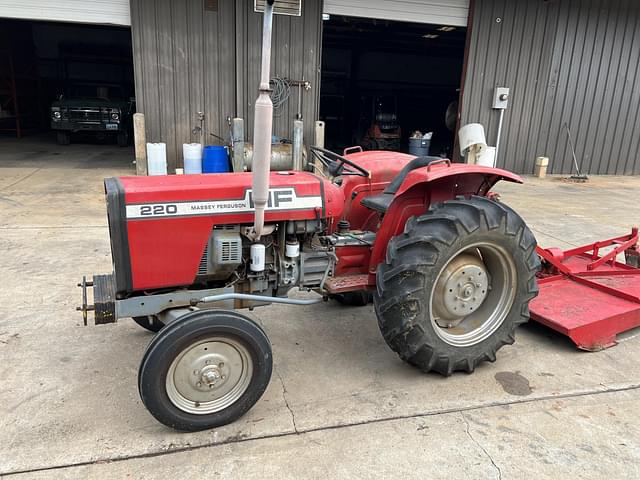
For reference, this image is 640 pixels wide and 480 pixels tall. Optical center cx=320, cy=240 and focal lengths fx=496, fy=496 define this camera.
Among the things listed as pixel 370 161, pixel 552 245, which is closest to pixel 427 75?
pixel 552 245

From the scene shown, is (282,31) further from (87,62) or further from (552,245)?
(87,62)

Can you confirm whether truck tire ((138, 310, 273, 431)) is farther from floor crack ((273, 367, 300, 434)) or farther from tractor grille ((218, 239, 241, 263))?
tractor grille ((218, 239, 241, 263))

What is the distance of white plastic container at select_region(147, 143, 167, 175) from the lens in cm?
832

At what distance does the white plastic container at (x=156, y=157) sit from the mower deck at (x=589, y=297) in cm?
657

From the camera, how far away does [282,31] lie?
9.12 m

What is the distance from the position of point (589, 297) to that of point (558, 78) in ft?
29.3

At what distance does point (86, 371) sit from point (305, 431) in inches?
51.2

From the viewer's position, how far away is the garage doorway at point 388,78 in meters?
16.1

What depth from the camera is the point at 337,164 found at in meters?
3.10

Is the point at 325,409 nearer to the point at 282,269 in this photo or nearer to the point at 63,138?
the point at 282,269

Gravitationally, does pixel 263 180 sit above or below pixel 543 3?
below

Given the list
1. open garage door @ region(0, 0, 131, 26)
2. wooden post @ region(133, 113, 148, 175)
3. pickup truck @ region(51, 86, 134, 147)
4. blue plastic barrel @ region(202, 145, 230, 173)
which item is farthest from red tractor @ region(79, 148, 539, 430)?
pickup truck @ region(51, 86, 134, 147)

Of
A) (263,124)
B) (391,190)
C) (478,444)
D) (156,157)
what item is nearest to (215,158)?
(156,157)

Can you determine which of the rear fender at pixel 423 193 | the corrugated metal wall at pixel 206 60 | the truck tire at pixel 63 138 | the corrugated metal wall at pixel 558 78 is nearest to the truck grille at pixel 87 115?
the truck tire at pixel 63 138
